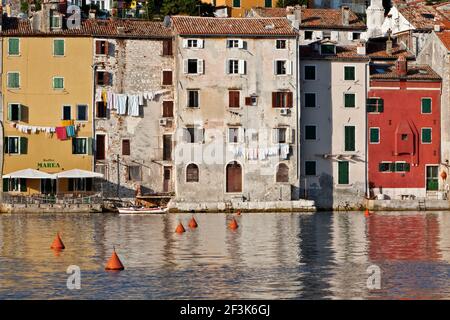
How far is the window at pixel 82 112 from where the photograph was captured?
83438 mm

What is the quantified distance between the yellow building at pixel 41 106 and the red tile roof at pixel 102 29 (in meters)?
0.12

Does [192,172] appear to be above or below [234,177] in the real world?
above

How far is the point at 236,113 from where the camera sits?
83.5 metres

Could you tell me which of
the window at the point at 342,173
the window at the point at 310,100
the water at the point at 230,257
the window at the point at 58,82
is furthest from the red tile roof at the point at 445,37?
the window at the point at 58,82

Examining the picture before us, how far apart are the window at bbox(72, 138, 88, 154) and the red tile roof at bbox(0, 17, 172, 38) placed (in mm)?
6358

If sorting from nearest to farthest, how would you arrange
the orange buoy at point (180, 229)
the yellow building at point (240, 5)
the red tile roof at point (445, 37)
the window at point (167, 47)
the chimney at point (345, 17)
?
the orange buoy at point (180, 229), the window at point (167, 47), the red tile roof at point (445, 37), the chimney at point (345, 17), the yellow building at point (240, 5)

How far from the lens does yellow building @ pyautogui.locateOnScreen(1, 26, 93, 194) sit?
8269cm

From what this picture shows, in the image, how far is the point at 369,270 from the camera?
147ft

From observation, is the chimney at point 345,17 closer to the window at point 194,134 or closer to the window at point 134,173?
the window at point 194,134

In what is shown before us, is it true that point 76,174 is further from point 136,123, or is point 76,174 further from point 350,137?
point 350,137

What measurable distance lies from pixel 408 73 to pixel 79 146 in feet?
69.2

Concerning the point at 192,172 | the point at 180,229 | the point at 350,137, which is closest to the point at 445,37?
the point at 350,137
